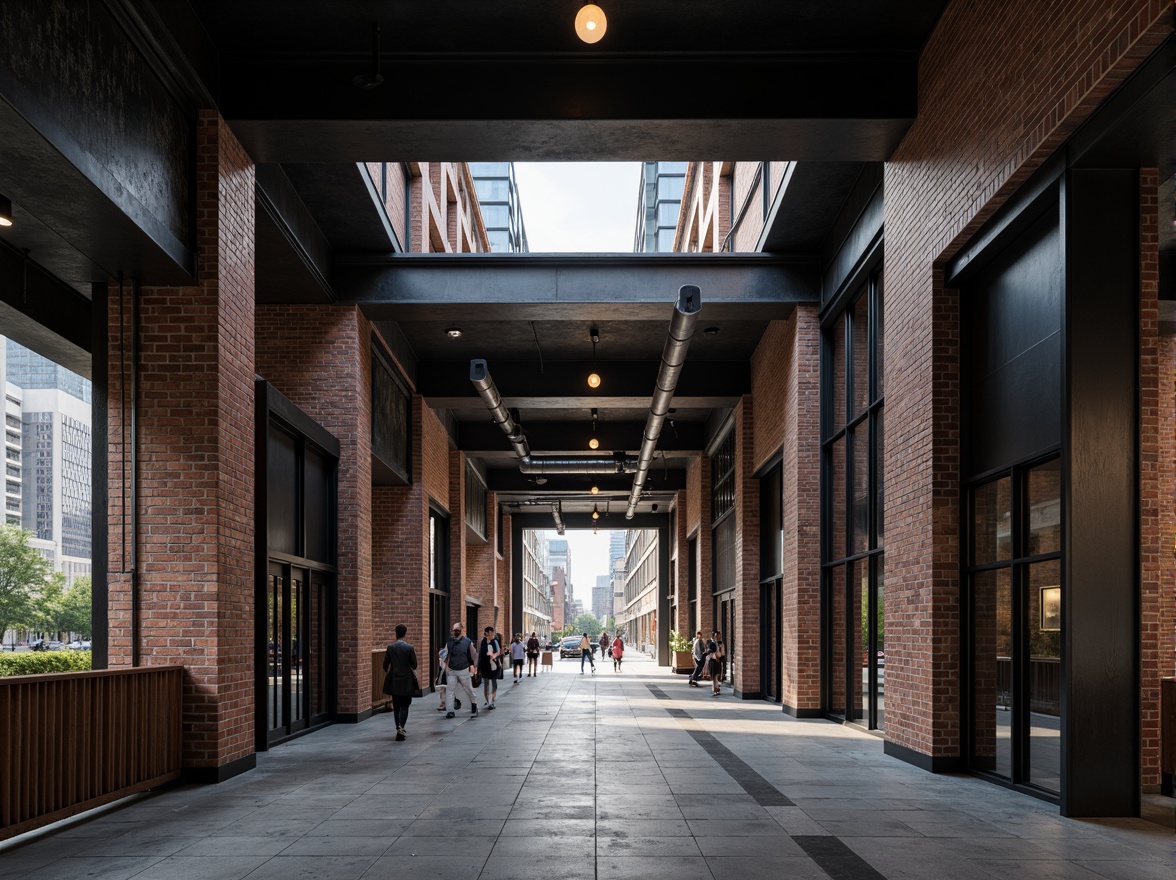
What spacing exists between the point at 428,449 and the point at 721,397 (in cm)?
630

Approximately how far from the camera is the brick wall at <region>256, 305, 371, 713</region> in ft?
54.7

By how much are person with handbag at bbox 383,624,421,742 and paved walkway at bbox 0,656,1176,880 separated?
101 centimetres

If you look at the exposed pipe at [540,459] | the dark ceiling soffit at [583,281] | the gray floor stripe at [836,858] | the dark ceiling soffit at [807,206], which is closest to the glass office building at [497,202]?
the exposed pipe at [540,459]

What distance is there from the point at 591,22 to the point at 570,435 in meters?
22.0

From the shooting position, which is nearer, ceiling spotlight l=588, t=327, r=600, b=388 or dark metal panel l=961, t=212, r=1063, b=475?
dark metal panel l=961, t=212, r=1063, b=475

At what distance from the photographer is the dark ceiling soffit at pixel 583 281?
672 inches

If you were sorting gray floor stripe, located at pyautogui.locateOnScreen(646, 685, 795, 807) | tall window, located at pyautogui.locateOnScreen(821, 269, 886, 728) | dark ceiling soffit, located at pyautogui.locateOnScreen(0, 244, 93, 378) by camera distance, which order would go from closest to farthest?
gray floor stripe, located at pyautogui.locateOnScreen(646, 685, 795, 807) < dark ceiling soffit, located at pyautogui.locateOnScreen(0, 244, 93, 378) < tall window, located at pyautogui.locateOnScreen(821, 269, 886, 728)

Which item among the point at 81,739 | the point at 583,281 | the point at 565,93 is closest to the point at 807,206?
the point at 583,281

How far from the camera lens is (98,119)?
27.6 ft

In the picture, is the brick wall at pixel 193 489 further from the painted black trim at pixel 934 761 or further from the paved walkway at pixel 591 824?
the painted black trim at pixel 934 761

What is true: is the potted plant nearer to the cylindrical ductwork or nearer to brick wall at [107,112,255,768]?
the cylindrical ductwork

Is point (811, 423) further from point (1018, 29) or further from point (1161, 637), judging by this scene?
point (1018, 29)

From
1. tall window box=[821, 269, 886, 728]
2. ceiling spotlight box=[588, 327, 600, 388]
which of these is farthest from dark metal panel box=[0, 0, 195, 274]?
ceiling spotlight box=[588, 327, 600, 388]

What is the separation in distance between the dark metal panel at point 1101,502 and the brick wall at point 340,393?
436 inches
